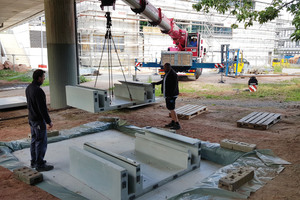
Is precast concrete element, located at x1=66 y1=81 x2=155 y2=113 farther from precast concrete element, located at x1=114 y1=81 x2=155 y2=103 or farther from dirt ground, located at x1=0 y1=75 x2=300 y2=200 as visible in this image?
dirt ground, located at x1=0 y1=75 x2=300 y2=200

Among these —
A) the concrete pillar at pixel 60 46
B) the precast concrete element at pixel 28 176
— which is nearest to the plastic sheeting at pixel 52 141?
the precast concrete element at pixel 28 176

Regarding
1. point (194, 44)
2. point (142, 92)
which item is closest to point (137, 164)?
point (142, 92)

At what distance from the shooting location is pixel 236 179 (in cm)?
460

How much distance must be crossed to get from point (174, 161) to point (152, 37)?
31.9 meters

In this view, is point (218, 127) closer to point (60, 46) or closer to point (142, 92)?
point (142, 92)

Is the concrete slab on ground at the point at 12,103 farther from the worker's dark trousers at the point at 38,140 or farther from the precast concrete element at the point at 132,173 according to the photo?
the precast concrete element at the point at 132,173

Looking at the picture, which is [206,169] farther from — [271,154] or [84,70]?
[84,70]

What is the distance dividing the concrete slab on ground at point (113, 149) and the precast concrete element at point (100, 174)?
15 cm

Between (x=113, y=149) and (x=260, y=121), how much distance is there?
16.2ft

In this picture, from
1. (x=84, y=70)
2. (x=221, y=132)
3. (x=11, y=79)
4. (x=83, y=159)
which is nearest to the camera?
(x=83, y=159)

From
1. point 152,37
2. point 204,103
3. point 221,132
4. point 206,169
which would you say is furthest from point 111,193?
point 152,37

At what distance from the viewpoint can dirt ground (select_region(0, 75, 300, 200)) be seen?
15.2 feet

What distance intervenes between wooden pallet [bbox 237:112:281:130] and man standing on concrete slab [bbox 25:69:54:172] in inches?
241

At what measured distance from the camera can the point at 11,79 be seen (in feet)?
73.5
